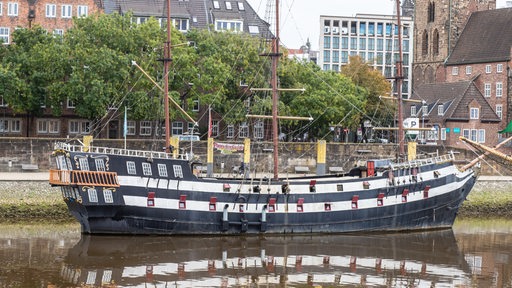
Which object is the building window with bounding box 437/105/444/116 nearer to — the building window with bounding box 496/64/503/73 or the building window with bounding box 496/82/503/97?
the building window with bounding box 496/82/503/97

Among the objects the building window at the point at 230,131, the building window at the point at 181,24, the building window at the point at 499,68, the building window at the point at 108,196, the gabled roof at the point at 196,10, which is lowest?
the building window at the point at 108,196

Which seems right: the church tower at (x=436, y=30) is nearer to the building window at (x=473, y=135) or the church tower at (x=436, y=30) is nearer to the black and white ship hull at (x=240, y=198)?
the building window at (x=473, y=135)

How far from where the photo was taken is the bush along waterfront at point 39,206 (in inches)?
2208

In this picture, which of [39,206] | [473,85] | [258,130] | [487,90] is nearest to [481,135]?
[473,85]

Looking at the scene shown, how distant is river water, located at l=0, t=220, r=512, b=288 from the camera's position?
135 feet

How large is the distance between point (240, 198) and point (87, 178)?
25.8 feet

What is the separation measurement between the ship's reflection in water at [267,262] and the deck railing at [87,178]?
2600 millimetres

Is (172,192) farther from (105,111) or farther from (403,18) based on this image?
(403,18)

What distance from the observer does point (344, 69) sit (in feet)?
357

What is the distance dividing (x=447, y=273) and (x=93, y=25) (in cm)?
4292

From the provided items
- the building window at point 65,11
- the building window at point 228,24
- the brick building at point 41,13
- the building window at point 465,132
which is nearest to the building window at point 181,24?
the building window at point 228,24

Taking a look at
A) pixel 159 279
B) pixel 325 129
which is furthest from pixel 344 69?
pixel 159 279

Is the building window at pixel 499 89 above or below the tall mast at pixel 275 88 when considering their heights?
above

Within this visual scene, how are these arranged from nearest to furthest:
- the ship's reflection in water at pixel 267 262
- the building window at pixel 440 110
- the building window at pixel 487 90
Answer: the ship's reflection in water at pixel 267 262 → the building window at pixel 440 110 → the building window at pixel 487 90
